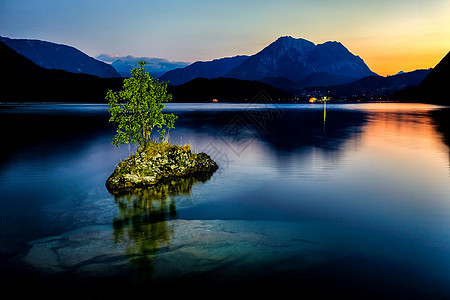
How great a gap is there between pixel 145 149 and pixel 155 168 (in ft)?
6.58

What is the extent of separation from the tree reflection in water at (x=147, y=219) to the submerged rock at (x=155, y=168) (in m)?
0.82

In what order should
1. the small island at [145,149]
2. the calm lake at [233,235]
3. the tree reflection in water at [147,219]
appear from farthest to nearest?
the small island at [145,149]
the tree reflection in water at [147,219]
the calm lake at [233,235]

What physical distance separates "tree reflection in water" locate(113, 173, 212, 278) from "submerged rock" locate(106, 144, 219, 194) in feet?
2.70

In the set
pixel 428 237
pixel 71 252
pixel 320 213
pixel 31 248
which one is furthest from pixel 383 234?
pixel 31 248

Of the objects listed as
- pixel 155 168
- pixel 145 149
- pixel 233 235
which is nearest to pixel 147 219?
pixel 233 235

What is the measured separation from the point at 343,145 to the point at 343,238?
31.8m

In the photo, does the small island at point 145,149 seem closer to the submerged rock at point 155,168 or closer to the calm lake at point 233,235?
the submerged rock at point 155,168

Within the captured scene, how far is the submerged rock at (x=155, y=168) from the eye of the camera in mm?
19062

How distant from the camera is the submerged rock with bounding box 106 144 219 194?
19062 millimetres

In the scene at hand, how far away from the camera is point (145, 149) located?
842 inches

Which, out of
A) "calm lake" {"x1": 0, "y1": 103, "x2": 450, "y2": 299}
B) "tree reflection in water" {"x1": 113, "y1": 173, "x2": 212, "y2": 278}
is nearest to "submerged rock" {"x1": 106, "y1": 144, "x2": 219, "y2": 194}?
"tree reflection in water" {"x1": 113, "y1": 173, "x2": 212, "y2": 278}

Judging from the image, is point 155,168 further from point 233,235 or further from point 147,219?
point 233,235

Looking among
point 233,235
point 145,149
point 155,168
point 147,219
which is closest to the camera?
point 233,235

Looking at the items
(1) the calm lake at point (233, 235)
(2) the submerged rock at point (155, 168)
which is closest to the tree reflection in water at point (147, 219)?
(1) the calm lake at point (233, 235)
